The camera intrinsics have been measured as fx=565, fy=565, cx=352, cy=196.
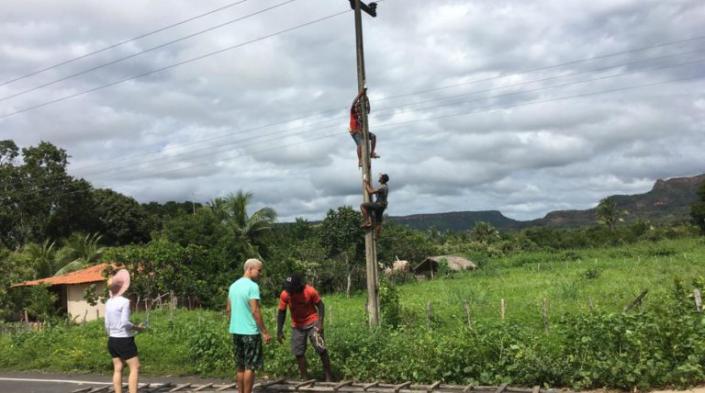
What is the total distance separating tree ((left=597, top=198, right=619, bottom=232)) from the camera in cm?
8562

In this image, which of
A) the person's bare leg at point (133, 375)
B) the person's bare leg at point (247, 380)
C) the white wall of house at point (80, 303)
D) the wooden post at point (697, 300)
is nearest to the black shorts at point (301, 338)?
the person's bare leg at point (247, 380)

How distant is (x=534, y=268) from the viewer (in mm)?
45562

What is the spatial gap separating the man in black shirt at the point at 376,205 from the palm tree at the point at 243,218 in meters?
29.6

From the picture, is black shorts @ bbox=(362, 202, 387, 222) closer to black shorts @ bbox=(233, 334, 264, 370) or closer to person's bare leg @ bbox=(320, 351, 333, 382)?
person's bare leg @ bbox=(320, 351, 333, 382)

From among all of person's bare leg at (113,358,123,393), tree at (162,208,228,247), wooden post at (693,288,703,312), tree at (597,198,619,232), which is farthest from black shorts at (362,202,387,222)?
tree at (597,198,619,232)

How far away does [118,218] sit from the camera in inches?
2013

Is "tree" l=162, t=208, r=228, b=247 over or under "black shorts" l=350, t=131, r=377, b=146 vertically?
under

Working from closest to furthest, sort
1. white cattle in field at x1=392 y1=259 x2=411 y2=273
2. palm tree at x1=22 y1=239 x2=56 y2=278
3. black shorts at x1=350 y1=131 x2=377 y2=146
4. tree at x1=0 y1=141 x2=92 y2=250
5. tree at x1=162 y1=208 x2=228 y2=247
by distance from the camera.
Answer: black shorts at x1=350 y1=131 x2=377 y2=146 → tree at x1=162 y1=208 x2=228 y2=247 → palm tree at x1=22 y1=239 x2=56 y2=278 → tree at x1=0 y1=141 x2=92 y2=250 → white cattle in field at x1=392 y1=259 x2=411 y2=273

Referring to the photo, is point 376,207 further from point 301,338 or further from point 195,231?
point 195,231

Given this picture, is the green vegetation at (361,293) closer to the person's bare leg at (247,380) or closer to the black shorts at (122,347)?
the person's bare leg at (247,380)

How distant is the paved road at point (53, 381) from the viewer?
1009cm

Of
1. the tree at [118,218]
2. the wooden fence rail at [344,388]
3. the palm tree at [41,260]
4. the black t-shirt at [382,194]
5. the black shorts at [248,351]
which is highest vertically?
the tree at [118,218]

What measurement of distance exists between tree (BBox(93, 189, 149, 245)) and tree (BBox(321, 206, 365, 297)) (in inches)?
819

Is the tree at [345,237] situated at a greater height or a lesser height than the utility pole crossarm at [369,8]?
lesser
